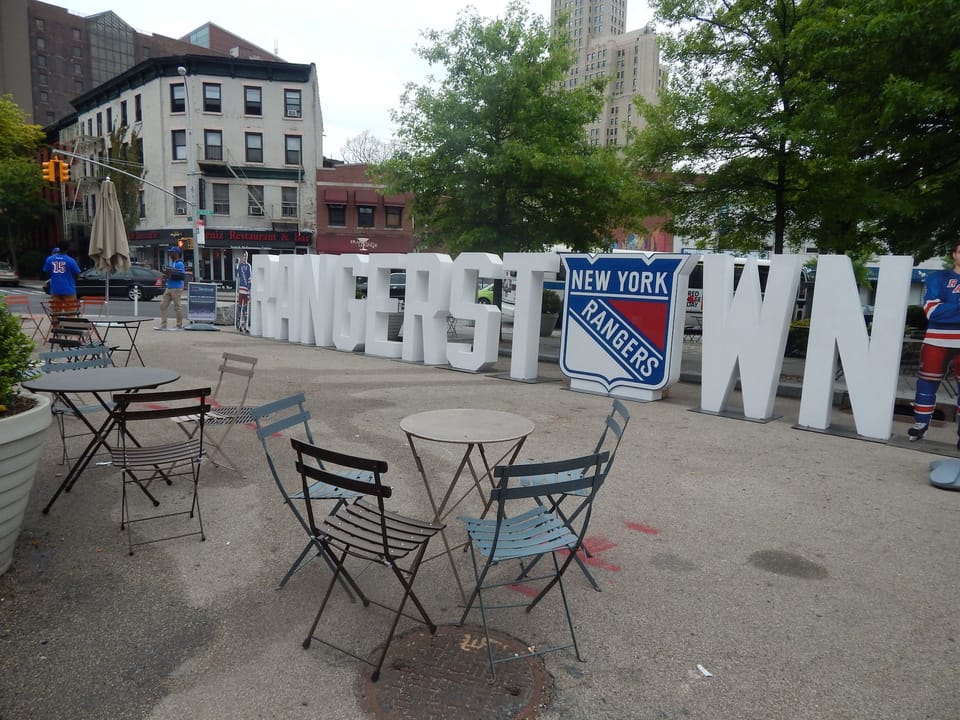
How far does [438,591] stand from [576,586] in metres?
0.83

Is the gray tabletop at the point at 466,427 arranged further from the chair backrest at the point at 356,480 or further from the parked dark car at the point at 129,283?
the parked dark car at the point at 129,283

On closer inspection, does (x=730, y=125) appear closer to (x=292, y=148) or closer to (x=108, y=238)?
(x=108, y=238)

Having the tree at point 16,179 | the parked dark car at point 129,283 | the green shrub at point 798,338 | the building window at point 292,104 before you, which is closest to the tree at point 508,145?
the green shrub at point 798,338

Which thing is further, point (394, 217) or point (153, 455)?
point (394, 217)

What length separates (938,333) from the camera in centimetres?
737

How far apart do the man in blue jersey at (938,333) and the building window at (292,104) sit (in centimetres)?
3892

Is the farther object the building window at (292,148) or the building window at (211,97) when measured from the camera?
the building window at (292,148)

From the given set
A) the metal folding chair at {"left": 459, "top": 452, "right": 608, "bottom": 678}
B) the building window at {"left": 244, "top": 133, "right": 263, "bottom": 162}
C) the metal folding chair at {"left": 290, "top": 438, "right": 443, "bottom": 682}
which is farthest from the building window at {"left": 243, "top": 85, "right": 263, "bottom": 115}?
the metal folding chair at {"left": 459, "top": 452, "right": 608, "bottom": 678}

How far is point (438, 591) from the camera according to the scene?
3.80 m

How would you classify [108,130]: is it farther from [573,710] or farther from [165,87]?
[573,710]

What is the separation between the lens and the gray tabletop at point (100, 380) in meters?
4.88

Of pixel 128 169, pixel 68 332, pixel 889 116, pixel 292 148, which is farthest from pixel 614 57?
pixel 68 332

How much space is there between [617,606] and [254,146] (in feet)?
135

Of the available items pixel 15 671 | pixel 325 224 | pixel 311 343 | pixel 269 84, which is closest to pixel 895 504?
pixel 15 671
